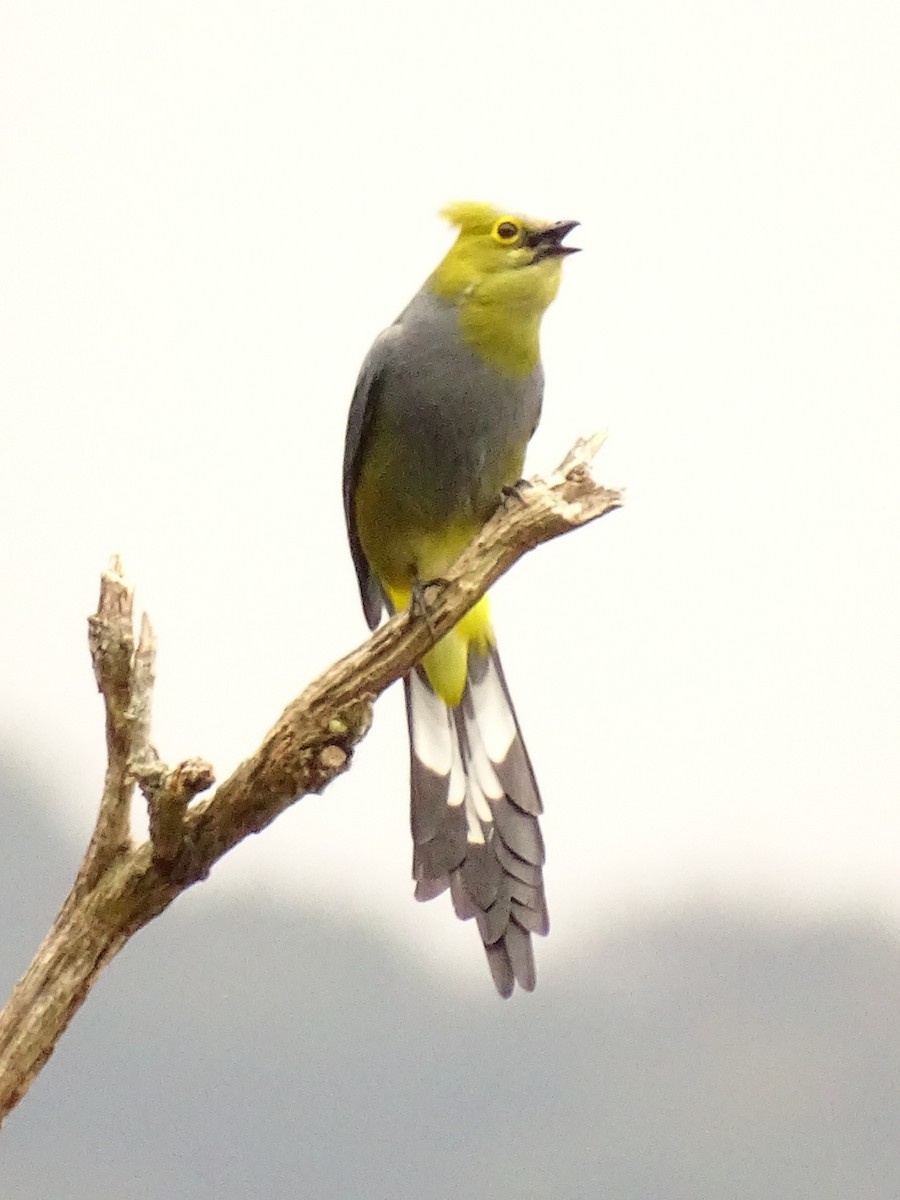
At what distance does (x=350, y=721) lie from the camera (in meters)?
1.25

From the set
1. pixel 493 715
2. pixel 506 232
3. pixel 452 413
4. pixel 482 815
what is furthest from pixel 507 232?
pixel 482 815

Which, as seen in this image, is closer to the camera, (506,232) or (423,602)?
(423,602)

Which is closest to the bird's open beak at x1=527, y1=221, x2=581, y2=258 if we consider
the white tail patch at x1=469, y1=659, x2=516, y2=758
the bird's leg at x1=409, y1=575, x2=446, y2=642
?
the bird's leg at x1=409, y1=575, x2=446, y2=642

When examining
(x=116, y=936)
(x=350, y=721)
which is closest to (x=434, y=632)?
(x=350, y=721)

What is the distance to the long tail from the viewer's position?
1.55 metres

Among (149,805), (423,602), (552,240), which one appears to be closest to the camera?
(149,805)

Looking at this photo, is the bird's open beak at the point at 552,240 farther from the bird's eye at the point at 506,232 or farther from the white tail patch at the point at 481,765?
the white tail patch at the point at 481,765

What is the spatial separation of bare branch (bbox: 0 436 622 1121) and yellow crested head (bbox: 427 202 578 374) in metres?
0.46

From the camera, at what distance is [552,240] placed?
5.01 ft

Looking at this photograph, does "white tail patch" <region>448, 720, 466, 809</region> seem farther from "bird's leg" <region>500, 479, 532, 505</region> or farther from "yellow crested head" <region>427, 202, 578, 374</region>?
"yellow crested head" <region>427, 202, 578, 374</region>

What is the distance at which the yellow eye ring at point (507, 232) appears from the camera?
1551 millimetres

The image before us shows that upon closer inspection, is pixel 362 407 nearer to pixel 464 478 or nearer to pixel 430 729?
pixel 464 478

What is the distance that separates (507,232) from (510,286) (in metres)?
0.07

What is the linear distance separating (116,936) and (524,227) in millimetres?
906
